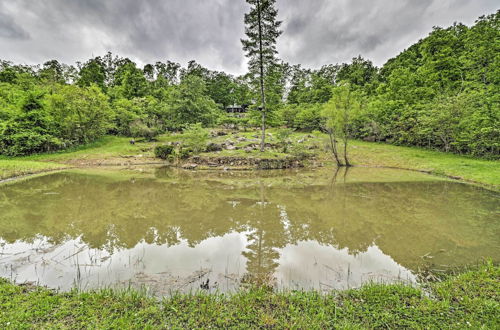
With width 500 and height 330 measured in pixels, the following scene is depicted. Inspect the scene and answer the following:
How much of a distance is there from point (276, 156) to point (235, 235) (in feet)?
48.9

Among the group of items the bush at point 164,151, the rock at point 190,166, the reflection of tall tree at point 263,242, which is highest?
the bush at point 164,151

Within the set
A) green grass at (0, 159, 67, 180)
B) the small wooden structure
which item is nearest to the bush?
green grass at (0, 159, 67, 180)

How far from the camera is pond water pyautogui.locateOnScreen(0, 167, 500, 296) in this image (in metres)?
4.34

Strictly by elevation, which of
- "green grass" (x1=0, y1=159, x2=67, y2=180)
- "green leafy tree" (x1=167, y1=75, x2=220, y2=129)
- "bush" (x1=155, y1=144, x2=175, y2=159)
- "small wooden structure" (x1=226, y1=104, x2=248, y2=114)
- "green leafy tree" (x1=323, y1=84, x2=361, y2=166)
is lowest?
"green grass" (x1=0, y1=159, x2=67, y2=180)

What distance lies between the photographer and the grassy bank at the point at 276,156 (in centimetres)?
1512

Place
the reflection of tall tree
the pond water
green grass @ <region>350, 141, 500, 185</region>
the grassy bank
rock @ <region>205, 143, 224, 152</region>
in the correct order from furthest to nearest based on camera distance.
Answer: rock @ <region>205, 143, 224, 152</region>
the grassy bank
green grass @ <region>350, 141, 500, 185</region>
the reflection of tall tree
the pond water

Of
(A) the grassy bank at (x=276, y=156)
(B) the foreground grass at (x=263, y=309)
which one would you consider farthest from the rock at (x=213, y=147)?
(B) the foreground grass at (x=263, y=309)

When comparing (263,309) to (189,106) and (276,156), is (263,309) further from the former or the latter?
(189,106)

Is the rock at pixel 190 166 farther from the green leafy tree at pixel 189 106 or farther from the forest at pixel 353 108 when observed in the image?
the green leafy tree at pixel 189 106

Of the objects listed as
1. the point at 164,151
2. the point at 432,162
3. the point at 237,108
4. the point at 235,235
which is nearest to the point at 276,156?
the point at 164,151

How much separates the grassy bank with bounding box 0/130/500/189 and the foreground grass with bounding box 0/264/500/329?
1379cm

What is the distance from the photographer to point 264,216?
813 centimetres

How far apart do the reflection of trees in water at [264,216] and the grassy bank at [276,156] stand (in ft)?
13.2

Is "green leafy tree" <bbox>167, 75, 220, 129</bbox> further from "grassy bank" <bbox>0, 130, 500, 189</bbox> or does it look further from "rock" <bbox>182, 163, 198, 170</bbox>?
"rock" <bbox>182, 163, 198, 170</bbox>
